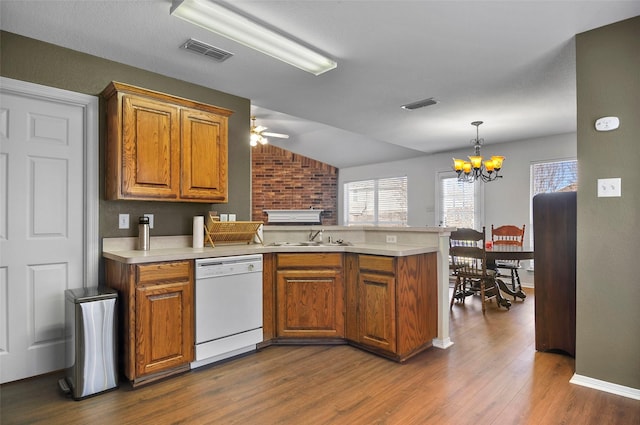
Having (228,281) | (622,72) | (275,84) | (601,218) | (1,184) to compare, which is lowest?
(228,281)

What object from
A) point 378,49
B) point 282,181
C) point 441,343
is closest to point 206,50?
point 378,49

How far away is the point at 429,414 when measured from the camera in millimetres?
2066

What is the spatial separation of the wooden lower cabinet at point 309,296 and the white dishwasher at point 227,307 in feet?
0.74

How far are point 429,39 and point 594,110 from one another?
120 cm

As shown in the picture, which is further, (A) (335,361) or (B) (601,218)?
(A) (335,361)

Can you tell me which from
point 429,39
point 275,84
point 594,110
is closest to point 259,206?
point 275,84

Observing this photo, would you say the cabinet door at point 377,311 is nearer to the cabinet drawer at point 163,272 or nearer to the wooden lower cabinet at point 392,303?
the wooden lower cabinet at point 392,303

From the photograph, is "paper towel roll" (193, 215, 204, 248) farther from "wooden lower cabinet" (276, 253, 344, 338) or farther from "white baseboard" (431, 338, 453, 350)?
"white baseboard" (431, 338, 453, 350)

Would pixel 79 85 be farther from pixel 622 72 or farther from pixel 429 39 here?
pixel 622 72

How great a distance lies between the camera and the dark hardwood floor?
2037 millimetres

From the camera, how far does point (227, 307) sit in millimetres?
2834

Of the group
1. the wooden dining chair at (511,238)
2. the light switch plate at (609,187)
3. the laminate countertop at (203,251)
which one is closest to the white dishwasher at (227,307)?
the laminate countertop at (203,251)

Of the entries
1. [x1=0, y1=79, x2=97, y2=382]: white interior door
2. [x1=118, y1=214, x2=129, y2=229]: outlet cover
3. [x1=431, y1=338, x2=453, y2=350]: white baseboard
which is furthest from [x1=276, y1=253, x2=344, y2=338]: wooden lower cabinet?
[x1=0, y1=79, x2=97, y2=382]: white interior door

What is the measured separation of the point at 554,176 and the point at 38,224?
6.50 metres
